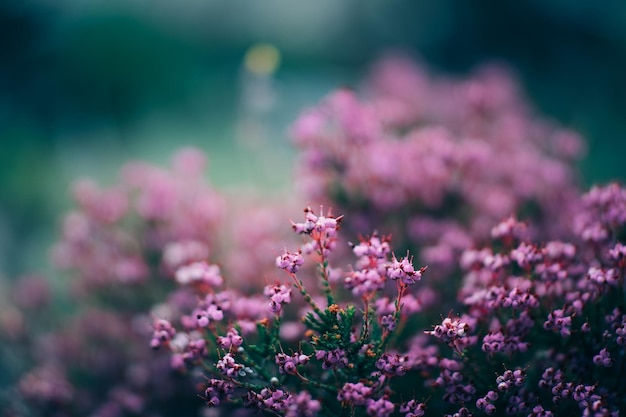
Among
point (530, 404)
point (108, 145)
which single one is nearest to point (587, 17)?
point (530, 404)

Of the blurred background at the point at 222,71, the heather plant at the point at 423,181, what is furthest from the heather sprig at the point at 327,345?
the blurred background at the point at 222,71

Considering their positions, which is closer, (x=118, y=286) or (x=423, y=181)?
(x=423, y=181)

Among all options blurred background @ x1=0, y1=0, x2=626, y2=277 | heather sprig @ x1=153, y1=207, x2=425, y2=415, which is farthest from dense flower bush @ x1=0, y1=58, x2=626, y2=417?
blurred background @ x1=0, y1=0, x2=626, y2=277

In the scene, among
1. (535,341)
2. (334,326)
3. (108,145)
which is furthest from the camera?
(108,145)

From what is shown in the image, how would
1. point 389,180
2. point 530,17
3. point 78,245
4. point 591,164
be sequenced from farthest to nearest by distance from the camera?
point 530,17 < point 591,164 < point 78,245 < point 389,180

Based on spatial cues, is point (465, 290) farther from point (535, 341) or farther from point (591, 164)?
point (591, 164)

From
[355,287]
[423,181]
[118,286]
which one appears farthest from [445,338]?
[118,286]

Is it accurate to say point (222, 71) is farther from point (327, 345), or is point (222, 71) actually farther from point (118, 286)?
point (327, 345)
